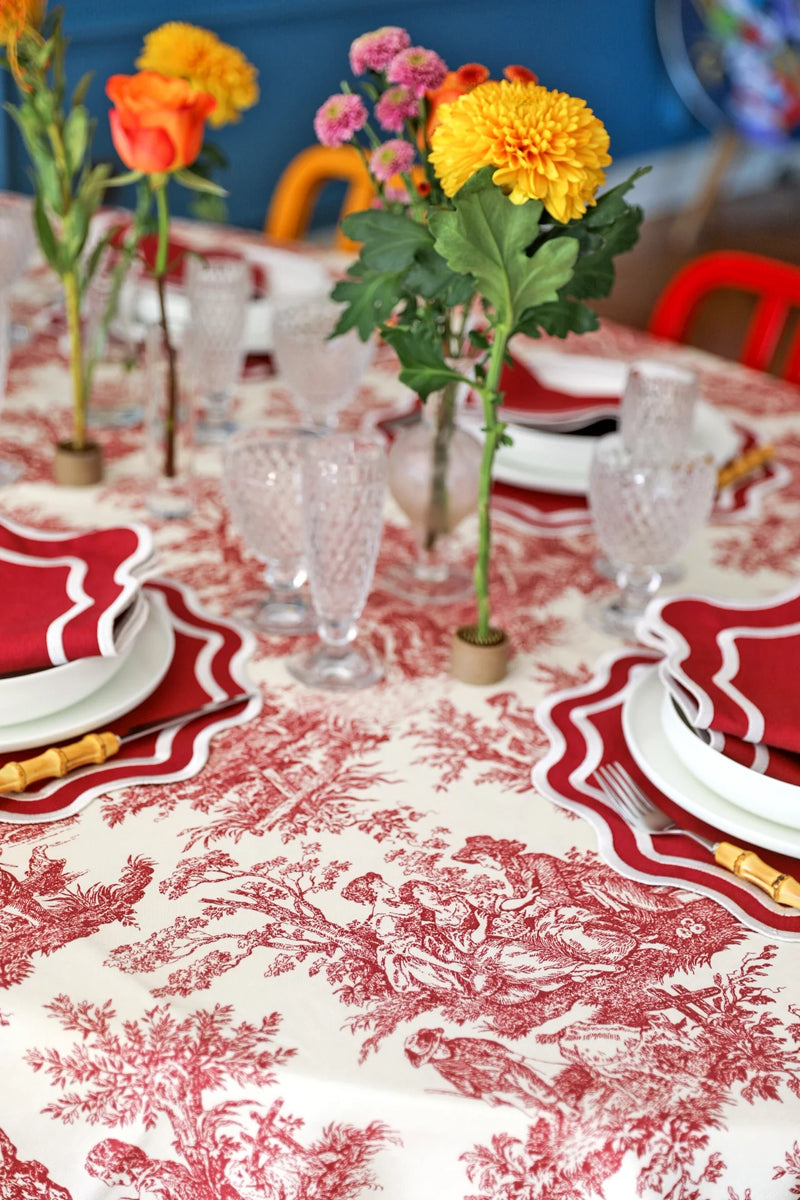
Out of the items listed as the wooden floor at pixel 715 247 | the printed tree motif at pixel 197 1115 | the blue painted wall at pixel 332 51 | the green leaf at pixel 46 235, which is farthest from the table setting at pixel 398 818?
the wooden floor at pixel 715 247

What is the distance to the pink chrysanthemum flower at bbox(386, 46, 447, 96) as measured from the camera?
100 centimetres

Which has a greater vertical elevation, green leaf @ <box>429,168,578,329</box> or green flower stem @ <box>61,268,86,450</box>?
green leaf @ <box>429,168,578,329</box>

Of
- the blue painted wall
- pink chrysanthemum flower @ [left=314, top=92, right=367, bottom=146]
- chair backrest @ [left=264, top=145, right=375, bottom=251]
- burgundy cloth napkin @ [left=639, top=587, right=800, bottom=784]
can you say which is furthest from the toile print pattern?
the blue painted wall

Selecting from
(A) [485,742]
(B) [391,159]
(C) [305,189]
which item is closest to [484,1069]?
(A) [485,742]

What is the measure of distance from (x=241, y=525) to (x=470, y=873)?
→ 40 cm

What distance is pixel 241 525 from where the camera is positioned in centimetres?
115

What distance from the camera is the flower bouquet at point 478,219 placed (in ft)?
2.88

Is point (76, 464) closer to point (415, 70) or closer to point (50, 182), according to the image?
point (50, 182)

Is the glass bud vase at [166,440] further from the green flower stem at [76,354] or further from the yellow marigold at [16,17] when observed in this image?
the yellow marigold at [16,17]

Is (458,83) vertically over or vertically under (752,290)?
over

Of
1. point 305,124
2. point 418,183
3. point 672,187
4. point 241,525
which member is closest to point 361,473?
point 241,525

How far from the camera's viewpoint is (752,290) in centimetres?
210

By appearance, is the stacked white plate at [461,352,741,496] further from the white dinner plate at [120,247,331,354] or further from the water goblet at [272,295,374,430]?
the white dinner plate at [120,247,331,354]

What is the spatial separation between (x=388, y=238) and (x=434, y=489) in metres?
0.28
